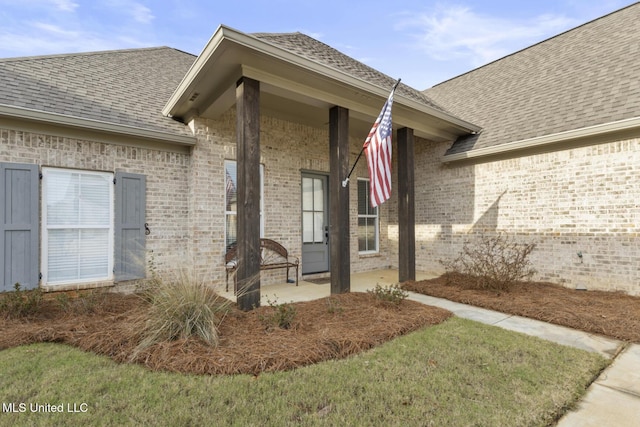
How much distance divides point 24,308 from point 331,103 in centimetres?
529

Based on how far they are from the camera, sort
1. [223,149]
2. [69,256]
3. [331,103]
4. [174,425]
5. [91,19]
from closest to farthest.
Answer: [174,425]
[69,256]
[331,103]
[223,149]
[91,19]

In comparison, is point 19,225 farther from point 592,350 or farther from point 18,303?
point 592,350

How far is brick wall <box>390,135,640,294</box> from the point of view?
544 cm

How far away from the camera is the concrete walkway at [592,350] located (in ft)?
7.35

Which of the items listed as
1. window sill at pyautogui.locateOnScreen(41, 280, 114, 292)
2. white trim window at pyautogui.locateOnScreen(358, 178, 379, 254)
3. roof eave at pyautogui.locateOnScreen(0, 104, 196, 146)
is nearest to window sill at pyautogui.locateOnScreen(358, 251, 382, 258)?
white trim window at pyautogui.locateOnScreen(358, 178, 379, 254)

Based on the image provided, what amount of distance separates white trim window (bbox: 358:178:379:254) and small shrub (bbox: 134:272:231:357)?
5.62 metres

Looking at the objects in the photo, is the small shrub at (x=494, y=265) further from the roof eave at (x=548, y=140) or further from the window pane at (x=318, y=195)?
the window pane at (x=318, y=195)

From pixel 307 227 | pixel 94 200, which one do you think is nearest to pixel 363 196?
pixel 307 227

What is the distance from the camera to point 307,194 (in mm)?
7551

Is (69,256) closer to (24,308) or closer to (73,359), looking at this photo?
(24,308)

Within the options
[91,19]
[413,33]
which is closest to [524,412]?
[413,33]

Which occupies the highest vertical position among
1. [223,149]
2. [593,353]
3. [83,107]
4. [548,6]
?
[548,6]

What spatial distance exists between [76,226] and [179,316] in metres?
3.16

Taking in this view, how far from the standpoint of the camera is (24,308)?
13.7ft
